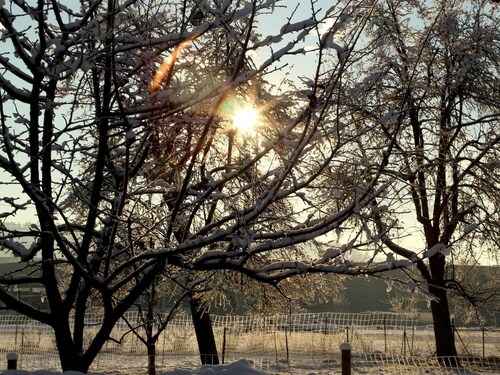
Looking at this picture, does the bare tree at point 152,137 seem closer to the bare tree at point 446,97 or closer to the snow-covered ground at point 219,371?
the snow-covered ground at point 219,371

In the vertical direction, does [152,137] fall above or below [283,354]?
above

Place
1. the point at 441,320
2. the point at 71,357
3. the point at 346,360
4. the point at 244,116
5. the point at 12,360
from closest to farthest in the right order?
1. the point at 71,357
2. the point at 244,116
3. the point at 346,360
4. the point at 12,360
5. the point at 441,320

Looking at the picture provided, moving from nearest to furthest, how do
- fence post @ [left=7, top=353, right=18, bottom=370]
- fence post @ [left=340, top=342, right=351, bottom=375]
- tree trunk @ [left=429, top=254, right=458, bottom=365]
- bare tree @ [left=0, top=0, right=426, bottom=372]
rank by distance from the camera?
bare tree @ [left=0, top=0, right=426, bottom=372] → fence post @ [left=340, top=342, right=351, bottom=375] → fence post @ [left=7, top=353, right=18, bottom=370] → tree trunk @ [left=429, top=254, right=458, bottom=365]

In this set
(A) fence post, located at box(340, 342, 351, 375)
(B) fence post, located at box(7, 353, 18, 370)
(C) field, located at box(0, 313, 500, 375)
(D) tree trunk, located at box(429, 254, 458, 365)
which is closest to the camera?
(A) fence post, located at box(340, 342, 351, 375)

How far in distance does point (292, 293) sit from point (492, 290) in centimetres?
493

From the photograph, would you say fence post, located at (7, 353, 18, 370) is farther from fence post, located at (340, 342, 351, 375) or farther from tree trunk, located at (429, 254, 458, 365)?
tree trunk, located at (429, 254, 458, 365)

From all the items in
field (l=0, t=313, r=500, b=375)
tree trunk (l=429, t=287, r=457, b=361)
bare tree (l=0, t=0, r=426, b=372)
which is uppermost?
bare tree (l=0, t=0, r=426, b=372)

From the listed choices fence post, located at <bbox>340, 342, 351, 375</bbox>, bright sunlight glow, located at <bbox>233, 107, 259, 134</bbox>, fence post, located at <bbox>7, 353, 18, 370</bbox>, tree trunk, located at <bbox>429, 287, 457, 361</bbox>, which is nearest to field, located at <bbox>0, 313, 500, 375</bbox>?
tree trunk, located at <bbox>429, 287, 457, 361</bbox>

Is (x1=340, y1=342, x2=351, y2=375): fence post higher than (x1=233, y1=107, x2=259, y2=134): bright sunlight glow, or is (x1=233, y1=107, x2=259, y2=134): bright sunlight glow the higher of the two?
(x1=233, y1=107, x2=259, y2=134): bright sunlight glow

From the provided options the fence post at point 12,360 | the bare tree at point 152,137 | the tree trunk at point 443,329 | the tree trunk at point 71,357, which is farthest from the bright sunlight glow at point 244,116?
the tree trunk at point 443,329

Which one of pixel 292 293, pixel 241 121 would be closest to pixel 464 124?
pixel 292 293

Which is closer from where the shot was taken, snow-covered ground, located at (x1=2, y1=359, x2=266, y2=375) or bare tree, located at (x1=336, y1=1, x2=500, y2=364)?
snow-covered ground, located at (x1=2, y1=359, x2=266, y2=375)

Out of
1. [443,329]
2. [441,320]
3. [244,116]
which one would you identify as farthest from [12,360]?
[443,329]

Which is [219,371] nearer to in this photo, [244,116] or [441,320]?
[244,116]
